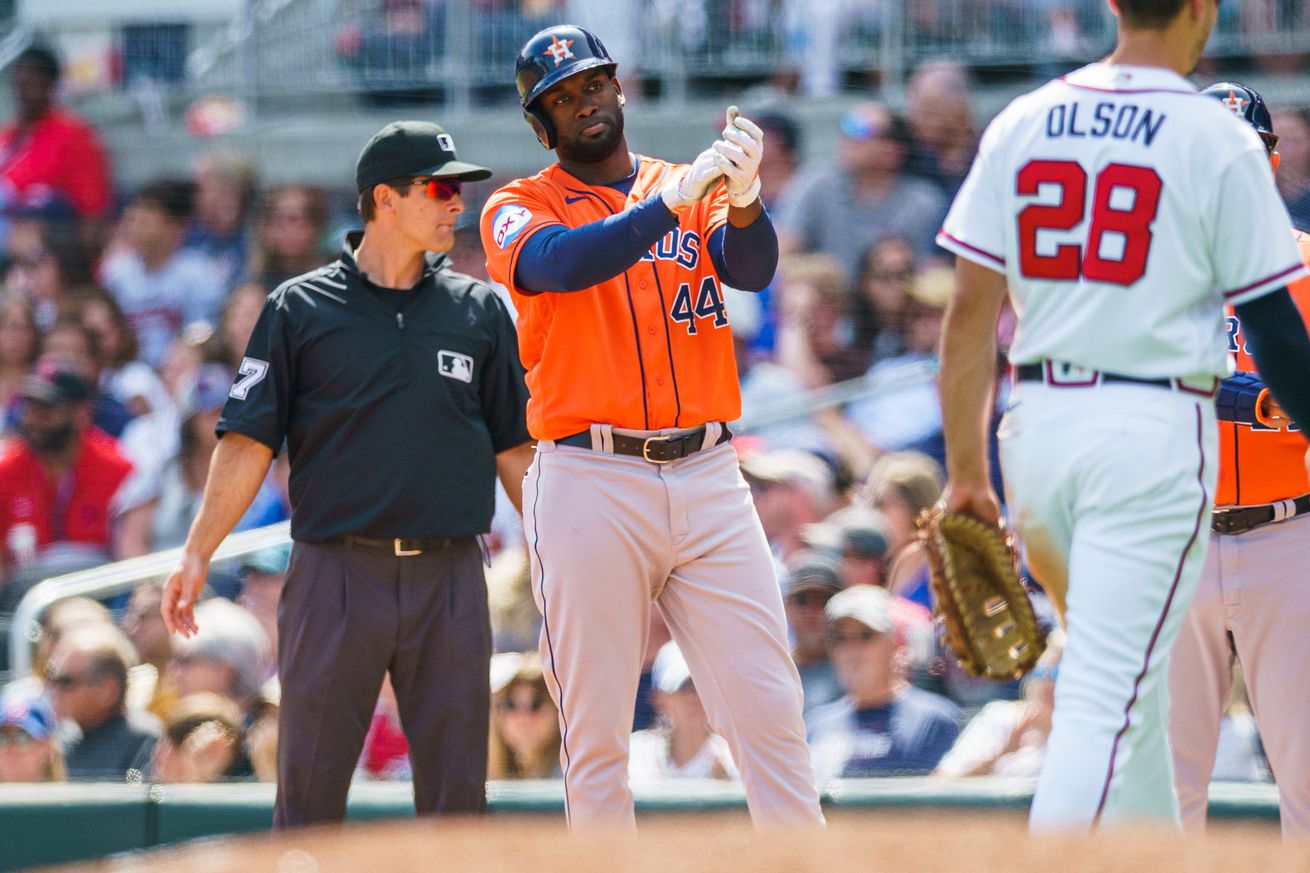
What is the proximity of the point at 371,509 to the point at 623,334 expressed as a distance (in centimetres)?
78

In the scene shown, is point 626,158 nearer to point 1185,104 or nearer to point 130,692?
point 1185,104

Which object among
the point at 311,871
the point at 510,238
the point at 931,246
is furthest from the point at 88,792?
the point at 931,246

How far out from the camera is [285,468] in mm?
7352

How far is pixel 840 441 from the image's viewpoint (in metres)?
7.06

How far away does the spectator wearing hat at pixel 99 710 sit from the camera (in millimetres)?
5719

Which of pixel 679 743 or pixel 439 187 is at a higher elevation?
pixel 439 187

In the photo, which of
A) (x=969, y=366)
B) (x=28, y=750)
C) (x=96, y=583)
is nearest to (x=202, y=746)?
(x=28, y=750)

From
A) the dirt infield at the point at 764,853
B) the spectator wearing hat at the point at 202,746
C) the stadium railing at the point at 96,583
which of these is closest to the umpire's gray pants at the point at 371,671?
the spectator wearing hat at the point at 202,746

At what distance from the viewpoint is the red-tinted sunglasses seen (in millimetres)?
4316

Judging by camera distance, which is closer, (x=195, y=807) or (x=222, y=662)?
(x=195, y=807)

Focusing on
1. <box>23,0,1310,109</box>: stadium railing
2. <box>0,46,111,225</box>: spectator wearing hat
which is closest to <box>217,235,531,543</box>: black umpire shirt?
<box>23,0,1310,109</box>: stadium railing

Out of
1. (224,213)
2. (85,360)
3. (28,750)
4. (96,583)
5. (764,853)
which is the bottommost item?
(28,750)

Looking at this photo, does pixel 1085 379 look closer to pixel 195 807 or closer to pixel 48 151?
pixel 195 807

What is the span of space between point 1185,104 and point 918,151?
5.46m
